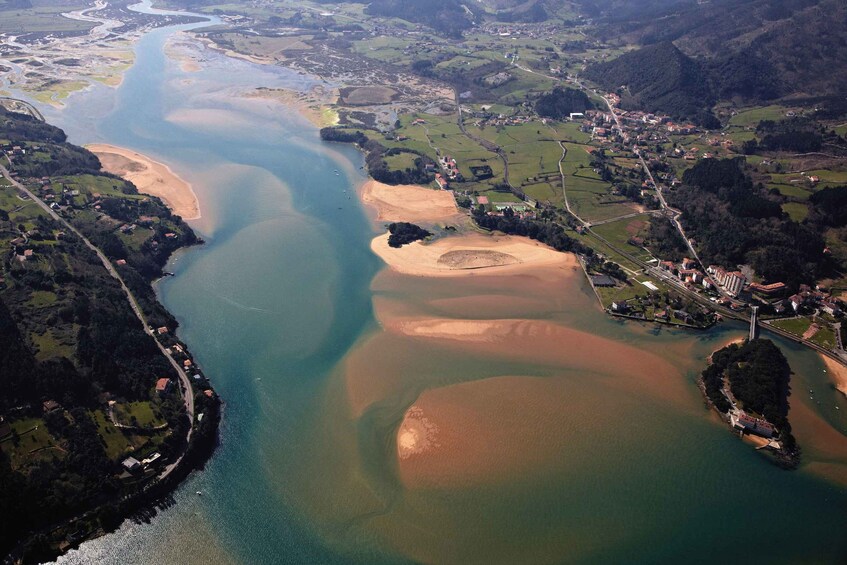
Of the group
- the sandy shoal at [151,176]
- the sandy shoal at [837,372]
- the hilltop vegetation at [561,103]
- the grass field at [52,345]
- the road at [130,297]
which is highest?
the hilltop vegetation at [561,103]

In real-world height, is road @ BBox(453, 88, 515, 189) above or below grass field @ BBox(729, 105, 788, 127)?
below

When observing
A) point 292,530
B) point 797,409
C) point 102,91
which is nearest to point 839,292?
point 797,409

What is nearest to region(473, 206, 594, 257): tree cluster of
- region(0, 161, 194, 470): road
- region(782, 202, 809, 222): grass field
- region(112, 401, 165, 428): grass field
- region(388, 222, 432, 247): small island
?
region(388, 222, 432, 247): small island

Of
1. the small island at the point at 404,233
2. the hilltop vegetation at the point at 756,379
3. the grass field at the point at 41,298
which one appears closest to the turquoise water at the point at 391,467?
the hilltop vegetation at the point at 756,379

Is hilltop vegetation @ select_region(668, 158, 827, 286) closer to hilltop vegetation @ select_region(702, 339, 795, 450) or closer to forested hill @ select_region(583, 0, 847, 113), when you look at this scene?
hilltop vegetation @ select_region(702, 339, 795, 450)

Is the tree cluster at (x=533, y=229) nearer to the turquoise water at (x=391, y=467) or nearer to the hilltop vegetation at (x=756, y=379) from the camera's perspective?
the turquoise water at (x=391, y=467)

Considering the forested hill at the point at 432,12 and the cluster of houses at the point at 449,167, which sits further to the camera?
the forested hill at the point at 432,12
